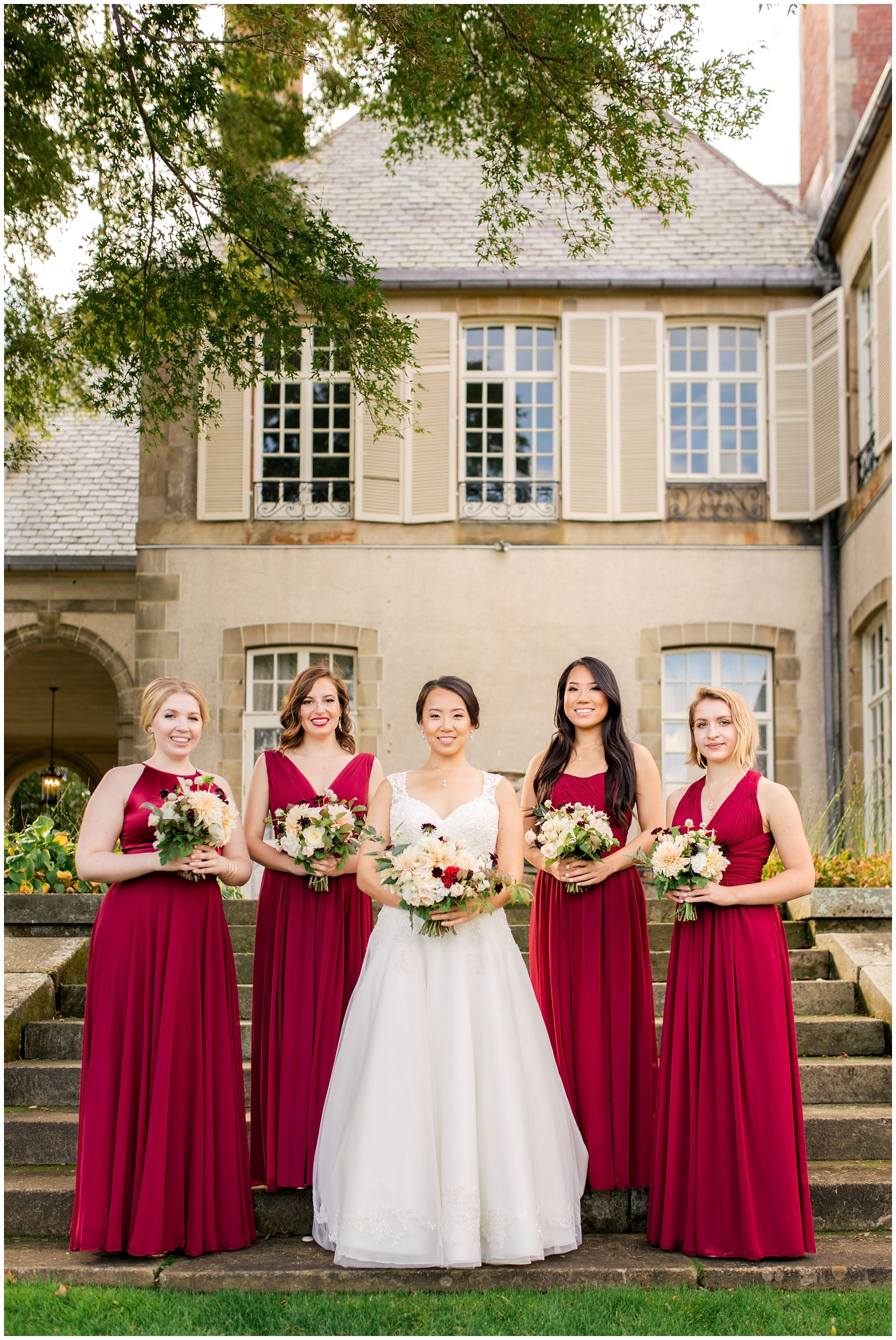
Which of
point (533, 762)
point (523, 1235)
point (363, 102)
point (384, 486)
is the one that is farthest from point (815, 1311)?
point (384, 486)

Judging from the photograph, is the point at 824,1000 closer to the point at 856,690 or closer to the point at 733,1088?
the point at 733,1088

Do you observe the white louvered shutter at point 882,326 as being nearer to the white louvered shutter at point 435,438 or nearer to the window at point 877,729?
the window at point 877,729

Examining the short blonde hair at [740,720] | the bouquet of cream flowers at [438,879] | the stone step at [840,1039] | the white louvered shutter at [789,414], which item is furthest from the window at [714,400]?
the bouquet of cream flowers at [438,879]

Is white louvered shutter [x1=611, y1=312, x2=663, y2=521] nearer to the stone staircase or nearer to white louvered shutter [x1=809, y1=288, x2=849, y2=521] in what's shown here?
white louvered shutter [x1=809, y1=288, x2=849, y2=521]

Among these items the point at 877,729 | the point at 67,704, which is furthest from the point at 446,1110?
the point at 67,704

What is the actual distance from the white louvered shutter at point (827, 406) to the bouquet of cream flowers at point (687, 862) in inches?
355

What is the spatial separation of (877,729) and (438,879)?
9.16 meters

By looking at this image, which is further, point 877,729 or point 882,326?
point 877,729

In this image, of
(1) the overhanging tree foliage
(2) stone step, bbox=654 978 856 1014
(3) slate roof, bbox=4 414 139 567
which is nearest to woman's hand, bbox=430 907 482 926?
(2) stone step, bbox=654 978 856 1014

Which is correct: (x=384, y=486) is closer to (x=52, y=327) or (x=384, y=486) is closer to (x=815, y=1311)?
(x=52, y=327)

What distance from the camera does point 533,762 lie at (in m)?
5.31

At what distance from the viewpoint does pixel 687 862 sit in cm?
455

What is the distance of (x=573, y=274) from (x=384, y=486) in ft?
10.0

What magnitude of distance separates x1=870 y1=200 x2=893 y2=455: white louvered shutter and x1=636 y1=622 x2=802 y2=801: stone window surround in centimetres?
245
